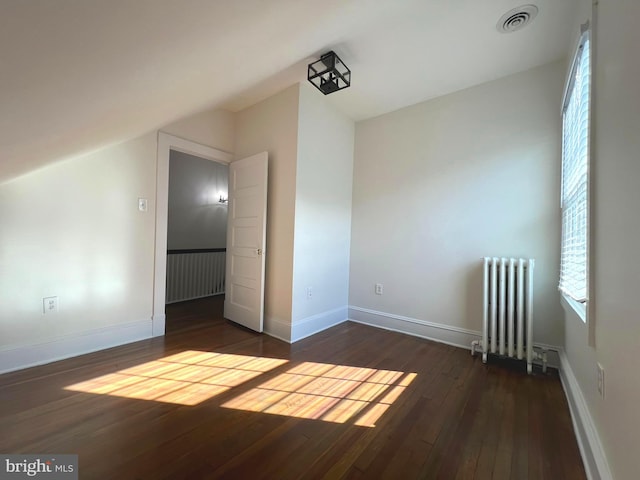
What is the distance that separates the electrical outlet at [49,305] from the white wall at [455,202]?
2954 millimetres

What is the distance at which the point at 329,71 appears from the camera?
2.32 meters

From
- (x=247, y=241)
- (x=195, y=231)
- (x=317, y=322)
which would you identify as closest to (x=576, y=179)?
(x=317, y=322)

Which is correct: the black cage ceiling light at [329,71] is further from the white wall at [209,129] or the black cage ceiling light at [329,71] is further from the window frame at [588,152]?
the window frame at [588,152]

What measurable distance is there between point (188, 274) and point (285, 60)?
374 cm

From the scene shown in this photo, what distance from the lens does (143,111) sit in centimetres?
172

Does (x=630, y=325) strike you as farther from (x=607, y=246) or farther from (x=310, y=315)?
(x=310, y=315)

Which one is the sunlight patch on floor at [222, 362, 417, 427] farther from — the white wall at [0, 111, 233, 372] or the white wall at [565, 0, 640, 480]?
the white wall at [0, 111, 233, 372]

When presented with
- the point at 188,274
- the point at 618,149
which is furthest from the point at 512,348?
the point at 188,274

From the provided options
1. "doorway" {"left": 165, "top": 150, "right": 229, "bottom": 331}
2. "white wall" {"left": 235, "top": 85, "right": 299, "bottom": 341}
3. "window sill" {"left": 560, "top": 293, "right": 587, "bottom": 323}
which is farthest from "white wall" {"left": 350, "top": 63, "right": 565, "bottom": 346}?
"doorway" {"left": 165, "top": 150, "right": 229, "bottom": 331}

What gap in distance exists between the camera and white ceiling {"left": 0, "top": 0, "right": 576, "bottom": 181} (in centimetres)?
69

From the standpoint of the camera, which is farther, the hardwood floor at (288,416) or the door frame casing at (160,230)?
the door frame casing at (160,230)

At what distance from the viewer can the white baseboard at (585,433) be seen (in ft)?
3.73

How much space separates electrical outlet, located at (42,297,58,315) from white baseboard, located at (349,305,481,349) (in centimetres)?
295

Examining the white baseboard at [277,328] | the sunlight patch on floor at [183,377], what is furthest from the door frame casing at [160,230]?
the white baseboard at [277,328]
